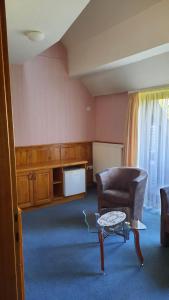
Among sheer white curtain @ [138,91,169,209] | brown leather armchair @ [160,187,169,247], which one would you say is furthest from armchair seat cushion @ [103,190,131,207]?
sheer white curtain @ [138,91,169,209]

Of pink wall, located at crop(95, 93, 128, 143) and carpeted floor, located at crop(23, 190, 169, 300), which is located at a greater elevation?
pink wall, located at crop(95, 93, 128, 143)

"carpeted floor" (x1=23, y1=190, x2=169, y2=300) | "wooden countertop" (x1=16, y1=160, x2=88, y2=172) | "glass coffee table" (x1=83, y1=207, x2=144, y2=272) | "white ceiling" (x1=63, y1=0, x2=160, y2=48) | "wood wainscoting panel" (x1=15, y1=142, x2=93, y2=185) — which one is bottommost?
"carpeted floor" (x1=23, y1=190, x2=169, y2=300)

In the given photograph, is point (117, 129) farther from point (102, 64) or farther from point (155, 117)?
point (102, 64)

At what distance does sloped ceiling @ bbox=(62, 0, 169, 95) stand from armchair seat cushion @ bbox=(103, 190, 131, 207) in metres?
1.83

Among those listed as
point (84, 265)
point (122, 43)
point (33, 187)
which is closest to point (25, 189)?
point (33, 187)

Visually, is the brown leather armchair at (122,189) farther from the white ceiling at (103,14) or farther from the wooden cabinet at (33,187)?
the white ceiling at (103,14)

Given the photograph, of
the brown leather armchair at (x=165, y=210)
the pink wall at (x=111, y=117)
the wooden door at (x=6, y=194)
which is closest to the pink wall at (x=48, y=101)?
the pink wall at (x=111, y=117)

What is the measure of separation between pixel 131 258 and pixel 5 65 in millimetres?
2449

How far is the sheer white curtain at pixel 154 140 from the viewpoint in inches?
152

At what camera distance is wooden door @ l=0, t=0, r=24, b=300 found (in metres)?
0.99

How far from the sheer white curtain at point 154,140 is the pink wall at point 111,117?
0.57 m

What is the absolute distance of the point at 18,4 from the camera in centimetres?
195

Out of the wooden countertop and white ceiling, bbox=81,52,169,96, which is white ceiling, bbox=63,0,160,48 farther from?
the wooden countertop

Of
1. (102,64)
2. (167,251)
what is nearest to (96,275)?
(167,251)
